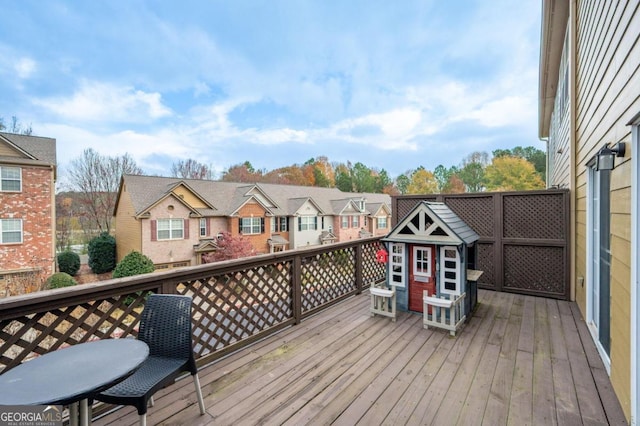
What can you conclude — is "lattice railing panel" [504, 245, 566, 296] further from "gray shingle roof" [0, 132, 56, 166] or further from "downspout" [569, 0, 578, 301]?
"gray shingle roof" [0, 132, 56, 166]

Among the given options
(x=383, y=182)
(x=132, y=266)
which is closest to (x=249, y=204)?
(x=132, y=266)

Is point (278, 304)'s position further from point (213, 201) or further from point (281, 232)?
point (281, 232)

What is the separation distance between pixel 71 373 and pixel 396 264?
351 centimetres

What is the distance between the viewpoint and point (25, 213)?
11.2 meters

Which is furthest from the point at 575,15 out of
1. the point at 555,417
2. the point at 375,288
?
the point at 555,417

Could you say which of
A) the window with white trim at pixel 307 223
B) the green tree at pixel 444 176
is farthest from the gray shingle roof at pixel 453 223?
the green tree at pixel 444 176

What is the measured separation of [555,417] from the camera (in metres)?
1.94

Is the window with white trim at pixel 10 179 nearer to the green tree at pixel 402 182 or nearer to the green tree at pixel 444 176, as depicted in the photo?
the green tree at pixel 444 176

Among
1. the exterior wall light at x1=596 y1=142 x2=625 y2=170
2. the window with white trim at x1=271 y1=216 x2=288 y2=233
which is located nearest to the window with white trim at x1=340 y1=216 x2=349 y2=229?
the window with white trim at x1=271 y1=216 x2=288 y2=233

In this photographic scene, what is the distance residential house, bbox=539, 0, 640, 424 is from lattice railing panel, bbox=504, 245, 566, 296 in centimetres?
21

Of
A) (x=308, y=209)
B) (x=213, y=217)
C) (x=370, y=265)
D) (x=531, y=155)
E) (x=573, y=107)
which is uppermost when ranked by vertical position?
(x=531, y=155)

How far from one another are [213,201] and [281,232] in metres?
4.99

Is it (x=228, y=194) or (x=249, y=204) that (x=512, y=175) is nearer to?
(x=249, y=204)

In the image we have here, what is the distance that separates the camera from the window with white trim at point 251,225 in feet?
55.5
